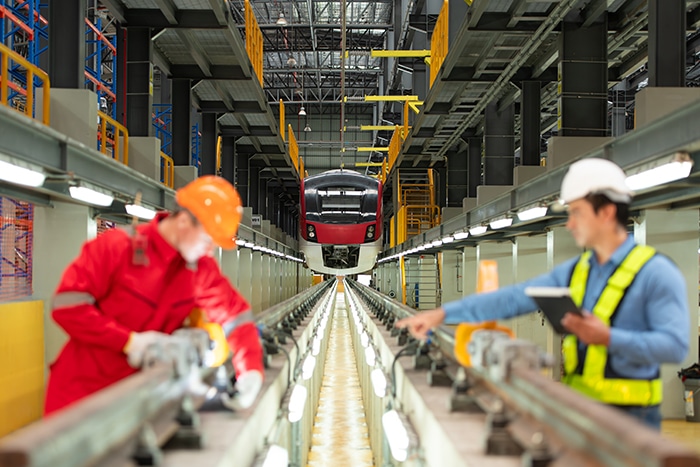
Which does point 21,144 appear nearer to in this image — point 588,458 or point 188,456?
point 188,456

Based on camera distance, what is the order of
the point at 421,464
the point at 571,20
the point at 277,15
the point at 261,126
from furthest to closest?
the point at 277,15, the point at 261,126, the point at 571,20, the point at 421,464

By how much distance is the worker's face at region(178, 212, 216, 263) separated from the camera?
288 centimetres

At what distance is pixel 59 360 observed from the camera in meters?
2.90

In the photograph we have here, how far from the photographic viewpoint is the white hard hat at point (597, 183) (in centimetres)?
226

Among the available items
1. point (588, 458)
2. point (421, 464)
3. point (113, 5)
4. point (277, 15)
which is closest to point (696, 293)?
point (421, 464)

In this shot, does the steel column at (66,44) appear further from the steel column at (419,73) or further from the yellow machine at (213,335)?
the steel column at (419,73)

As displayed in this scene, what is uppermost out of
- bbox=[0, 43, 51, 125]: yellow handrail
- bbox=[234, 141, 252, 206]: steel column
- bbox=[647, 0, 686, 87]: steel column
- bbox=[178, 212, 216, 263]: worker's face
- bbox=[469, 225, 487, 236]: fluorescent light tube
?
bbox=[234, 141, 252, 206]: steel column

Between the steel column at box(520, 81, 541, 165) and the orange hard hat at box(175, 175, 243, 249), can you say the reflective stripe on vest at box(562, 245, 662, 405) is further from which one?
the steel column at box(520, 81, 541, 165)

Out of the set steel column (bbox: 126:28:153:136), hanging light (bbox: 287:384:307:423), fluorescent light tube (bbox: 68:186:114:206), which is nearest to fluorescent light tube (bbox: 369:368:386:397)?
hanging light (bbox: 287:384:307:423)

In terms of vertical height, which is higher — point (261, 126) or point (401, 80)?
point (401, 80)

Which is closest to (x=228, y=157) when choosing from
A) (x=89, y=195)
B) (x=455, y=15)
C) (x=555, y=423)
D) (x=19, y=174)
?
(x=455, y=15)

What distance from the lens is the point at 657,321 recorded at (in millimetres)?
2125

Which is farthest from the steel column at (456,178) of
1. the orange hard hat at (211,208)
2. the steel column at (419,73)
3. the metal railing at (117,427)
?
the metal railing at (117,427)

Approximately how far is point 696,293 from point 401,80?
15.5m
